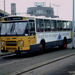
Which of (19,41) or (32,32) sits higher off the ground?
(32,32)

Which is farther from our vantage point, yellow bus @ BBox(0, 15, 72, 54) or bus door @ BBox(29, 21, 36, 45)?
bus door @ BBox(29, 21, 36, 45)

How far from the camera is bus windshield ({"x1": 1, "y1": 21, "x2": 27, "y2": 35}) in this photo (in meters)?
16.8

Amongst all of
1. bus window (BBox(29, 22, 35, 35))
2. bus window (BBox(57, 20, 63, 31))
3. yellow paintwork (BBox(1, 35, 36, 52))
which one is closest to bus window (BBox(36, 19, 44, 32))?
bus window (BBox(29, 22, 35, 35))

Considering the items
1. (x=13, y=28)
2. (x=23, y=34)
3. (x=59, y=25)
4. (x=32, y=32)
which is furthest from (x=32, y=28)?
(x=59, y=25)

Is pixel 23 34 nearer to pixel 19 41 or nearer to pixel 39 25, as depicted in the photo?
pixel 19 41

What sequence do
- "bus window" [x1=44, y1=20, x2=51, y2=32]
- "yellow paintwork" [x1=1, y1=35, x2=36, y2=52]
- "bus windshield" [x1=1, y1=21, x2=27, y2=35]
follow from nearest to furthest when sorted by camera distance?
"yellow paintwork" [x1=1, y1=35, x2=36, y2=52]
"bus windshield" [x1=1, y1=21, x2=27, y2=35]
"bus window" [x1=44, y1=20, x2=51, y2=32]

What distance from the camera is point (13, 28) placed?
17.0m

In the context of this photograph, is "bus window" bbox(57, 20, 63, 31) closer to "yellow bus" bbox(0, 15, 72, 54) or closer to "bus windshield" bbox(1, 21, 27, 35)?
"yellow bus" bbox(0, 15, 72, 54)

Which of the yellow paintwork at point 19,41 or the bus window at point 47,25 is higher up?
the bus window at point 47,25

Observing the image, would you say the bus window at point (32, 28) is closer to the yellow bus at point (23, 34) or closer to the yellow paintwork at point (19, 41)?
the yellow bus at point (23, 34)

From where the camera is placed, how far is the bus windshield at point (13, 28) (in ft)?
55.0

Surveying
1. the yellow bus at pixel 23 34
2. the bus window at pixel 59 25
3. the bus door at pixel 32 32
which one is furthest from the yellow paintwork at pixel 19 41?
the bus window at pixel 59 25

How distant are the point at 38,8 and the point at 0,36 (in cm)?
11452

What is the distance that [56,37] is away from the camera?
2212 centimetres
